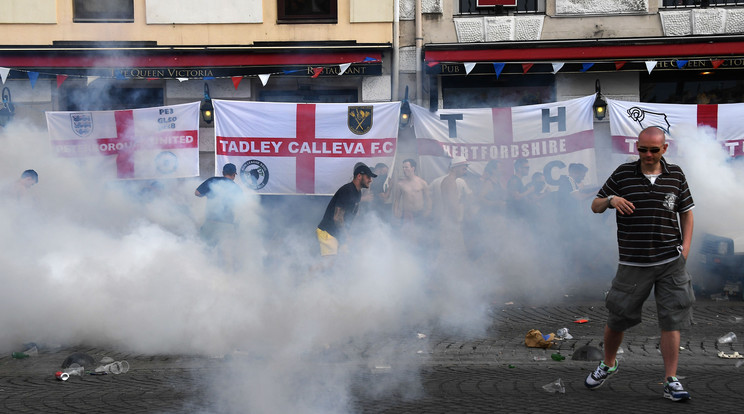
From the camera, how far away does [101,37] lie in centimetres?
1172

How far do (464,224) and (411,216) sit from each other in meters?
0.66

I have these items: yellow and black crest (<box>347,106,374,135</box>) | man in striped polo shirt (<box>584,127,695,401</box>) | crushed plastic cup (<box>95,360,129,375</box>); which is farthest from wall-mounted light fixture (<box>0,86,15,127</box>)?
man in striped polo shirt (<box>584,127,695,401</box>)

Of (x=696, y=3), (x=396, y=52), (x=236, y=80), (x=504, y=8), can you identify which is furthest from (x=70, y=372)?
(x=696, y=3)

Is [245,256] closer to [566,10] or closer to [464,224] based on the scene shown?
[464,224]

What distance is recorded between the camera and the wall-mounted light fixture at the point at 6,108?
416 inches

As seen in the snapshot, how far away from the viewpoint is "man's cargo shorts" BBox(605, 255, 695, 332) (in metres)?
4.26

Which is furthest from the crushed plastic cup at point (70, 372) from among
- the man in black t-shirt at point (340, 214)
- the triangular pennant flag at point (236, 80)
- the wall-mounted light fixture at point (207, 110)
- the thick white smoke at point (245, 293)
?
the triangular pennant flag at point (236, 80)

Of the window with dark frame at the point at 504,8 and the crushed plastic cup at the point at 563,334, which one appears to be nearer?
the crushed plastic cup at the point at 563,334

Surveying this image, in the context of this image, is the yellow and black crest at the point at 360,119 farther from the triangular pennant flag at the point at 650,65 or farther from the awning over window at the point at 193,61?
the triangular pennant flag at the point at 650,65

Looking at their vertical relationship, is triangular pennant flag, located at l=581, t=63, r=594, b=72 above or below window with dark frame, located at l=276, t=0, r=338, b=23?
below

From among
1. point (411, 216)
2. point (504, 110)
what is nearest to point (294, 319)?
point (411, 216)

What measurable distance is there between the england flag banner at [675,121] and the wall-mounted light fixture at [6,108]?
8505 mm

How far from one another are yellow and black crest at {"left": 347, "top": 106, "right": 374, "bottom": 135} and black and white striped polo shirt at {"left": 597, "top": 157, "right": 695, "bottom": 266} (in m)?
5.98

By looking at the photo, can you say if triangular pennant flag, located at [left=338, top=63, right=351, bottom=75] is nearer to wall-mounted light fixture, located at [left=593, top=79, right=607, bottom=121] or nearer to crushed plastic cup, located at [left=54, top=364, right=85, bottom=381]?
wall-mounted light fixture, located at [left=593, top=79, right=607, bottom=121]
